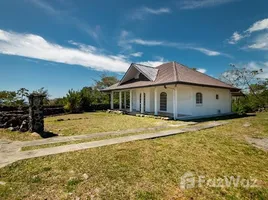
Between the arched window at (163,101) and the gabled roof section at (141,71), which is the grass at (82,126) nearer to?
the arched window at (163,101)

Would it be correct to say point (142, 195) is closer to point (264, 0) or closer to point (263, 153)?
point (263, 153)

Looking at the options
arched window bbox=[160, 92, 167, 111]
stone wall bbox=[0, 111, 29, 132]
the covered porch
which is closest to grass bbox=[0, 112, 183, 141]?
stone wall bbox=[0, 111, 29, 132]

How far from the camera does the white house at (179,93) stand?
13297 millimetres

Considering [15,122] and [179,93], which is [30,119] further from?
[179,93]

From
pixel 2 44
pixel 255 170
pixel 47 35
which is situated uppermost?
pixel 47 35

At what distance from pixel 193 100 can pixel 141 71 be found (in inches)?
228

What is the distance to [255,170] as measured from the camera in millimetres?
3852

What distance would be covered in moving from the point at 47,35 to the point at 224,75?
1225 inches

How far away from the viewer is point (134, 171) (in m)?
3.69

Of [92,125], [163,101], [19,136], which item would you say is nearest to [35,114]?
[19,136]

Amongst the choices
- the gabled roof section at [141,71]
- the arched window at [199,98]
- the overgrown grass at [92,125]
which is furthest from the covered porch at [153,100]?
the overgrown grass at [92,125]

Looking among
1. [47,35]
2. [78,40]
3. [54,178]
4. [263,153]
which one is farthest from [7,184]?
[78,40]

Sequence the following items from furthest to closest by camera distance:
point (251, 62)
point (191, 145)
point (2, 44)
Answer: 1. point (251, 62)
2. point (2, 44)
3. point (191, 145)

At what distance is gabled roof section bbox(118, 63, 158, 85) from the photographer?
53.3 ft
